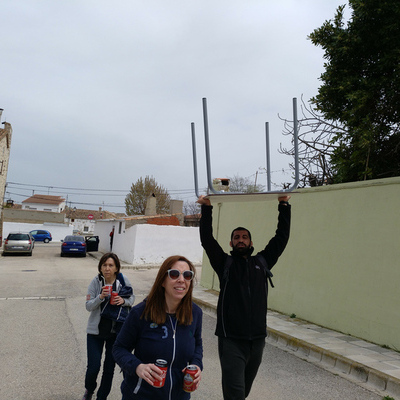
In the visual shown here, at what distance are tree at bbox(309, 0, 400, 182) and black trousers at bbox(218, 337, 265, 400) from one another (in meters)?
6.63

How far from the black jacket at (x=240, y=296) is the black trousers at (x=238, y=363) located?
3.1 inches

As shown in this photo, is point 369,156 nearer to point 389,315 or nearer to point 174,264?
point 389,315

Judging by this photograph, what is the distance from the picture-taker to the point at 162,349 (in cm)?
223

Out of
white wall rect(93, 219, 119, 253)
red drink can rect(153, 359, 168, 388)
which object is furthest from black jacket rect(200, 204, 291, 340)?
white wall rect(93, 219, 119, 253)

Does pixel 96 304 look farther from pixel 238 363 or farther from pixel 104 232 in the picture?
pixel 104 232

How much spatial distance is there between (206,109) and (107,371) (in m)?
2.70

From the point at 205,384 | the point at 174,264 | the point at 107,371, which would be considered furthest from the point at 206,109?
the point at 205,384

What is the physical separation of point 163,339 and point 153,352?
0.09m

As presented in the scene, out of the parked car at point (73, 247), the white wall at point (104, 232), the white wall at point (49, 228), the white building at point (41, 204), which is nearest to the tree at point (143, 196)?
the white wall at point (49, 228)

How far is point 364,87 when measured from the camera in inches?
357

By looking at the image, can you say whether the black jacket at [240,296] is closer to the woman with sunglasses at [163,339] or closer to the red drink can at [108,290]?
the woman with sunglasses at [163,339]

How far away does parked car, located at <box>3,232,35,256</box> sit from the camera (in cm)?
2364

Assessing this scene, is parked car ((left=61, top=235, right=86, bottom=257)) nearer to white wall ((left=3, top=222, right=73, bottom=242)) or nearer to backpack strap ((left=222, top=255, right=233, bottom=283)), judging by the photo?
backpack strap ((left=222, top=255, right=233, bottom=283))

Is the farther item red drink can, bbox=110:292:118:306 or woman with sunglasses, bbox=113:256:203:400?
red drink can, bbox=110:292:118:306
